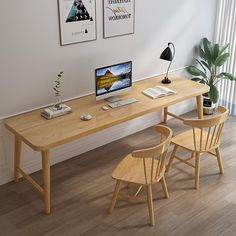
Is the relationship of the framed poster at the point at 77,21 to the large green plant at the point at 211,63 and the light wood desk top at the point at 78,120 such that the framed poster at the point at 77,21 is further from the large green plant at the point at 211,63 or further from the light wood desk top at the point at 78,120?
the large green plant at the point at 211,63

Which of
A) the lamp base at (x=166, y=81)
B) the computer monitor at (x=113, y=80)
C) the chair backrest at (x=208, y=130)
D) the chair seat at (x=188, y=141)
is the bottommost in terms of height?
the chair seat at (x=188, y=141)

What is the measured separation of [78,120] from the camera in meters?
3.45

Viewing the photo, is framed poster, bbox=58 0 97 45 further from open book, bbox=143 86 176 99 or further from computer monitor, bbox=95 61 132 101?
open book, bbox=143 86 176 99

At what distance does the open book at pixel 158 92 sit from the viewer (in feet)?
13.0

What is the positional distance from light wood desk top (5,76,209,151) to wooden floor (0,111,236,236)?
63 cm

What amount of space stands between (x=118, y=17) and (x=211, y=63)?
59.7 inches

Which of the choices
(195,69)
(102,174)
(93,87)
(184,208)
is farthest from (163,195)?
(195,69)

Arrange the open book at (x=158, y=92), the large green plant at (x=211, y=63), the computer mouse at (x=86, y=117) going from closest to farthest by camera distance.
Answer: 1. the computer mouse at (x=86, y=117)
2. the open book at (x=158, y=92)
3. the large green plant at (x=211, y=63)

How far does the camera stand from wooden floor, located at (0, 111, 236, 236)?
10.1 feet

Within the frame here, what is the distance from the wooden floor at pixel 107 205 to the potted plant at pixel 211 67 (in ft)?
3.57

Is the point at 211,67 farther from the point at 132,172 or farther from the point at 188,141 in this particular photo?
the point at 132,172

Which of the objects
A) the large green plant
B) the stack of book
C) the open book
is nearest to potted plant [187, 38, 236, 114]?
the large green plant

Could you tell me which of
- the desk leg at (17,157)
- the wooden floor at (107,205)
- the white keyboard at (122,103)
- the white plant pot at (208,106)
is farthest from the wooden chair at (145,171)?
the white plant pot at (208,106)

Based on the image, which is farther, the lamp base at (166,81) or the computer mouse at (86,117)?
the lamp base at (166,81)
